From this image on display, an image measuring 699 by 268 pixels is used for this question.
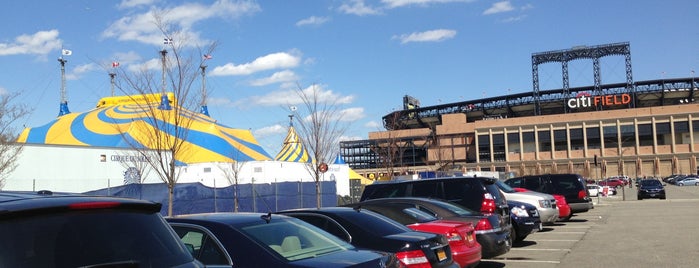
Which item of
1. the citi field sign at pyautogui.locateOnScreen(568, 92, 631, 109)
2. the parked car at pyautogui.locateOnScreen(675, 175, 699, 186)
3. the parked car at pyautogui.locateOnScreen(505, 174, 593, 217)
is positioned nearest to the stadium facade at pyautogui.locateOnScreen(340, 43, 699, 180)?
the citi field sign at pyautogui.locateOnScreen(568, 92, 631, 109)

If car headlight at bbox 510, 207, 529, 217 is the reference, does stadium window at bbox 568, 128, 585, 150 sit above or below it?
above

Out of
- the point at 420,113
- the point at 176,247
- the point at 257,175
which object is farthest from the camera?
the point at 420,113

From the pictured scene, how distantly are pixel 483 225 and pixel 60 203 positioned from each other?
7866 mm

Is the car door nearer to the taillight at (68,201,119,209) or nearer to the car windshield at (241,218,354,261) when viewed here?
the car windshield at (241,218,354,261)

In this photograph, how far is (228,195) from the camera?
25469mm

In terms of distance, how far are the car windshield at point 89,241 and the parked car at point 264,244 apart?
136 cm

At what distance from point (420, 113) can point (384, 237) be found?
136 meters

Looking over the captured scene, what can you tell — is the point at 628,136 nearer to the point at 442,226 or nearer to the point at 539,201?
the point at 539,201

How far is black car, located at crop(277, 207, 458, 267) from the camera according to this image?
7.12 m

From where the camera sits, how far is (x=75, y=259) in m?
3.52

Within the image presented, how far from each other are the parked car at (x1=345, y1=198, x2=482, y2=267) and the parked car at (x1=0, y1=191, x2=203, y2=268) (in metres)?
4.91

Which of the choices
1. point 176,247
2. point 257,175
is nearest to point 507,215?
point 176,247

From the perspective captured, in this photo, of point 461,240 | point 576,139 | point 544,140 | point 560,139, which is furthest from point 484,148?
point 461,240

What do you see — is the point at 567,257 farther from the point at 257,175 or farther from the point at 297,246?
the point at 257,175
